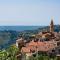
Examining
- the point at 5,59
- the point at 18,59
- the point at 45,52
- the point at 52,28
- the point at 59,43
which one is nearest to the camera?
the point at 5,59

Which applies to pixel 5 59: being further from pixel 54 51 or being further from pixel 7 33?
pixel 7 33

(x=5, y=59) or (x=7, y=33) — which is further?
(x=7, y=33)

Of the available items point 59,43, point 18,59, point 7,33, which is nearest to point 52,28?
point 7,33

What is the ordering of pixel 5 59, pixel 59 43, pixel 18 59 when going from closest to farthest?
1. pixel 5 59
2. pixel 18 59
3. pixel 59 43

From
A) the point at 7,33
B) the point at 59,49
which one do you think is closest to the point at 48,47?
the point at 59,49

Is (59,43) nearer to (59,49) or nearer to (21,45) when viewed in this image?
(59,49)

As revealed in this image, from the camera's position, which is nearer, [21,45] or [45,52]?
[45,52]

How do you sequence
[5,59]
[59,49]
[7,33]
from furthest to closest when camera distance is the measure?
[7,33] < [59,49] < [5,59]

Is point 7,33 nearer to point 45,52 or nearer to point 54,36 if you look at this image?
point 54,36

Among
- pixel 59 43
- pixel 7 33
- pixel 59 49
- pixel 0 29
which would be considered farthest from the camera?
pixel 0 29
